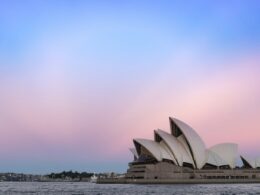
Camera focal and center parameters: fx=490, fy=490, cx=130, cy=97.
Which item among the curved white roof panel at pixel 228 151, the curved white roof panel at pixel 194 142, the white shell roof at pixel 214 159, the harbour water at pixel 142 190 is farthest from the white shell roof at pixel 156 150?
the harbour water at pixel 142 190

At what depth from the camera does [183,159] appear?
120062 mm

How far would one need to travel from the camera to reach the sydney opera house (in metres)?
119

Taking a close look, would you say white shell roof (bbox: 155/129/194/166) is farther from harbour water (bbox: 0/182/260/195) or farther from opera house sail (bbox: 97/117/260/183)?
harbour water (bbox: 0/182/260/195)

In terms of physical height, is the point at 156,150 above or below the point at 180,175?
above

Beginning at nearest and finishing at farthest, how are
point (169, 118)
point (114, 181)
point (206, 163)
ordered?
point (169, 118)
point (206, 163)
point (114, 181)

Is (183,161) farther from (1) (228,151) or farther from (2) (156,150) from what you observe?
(1) (228,151)

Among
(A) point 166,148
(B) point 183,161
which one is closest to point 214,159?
(B) point 183,161

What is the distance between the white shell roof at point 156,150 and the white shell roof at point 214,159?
11.6 m

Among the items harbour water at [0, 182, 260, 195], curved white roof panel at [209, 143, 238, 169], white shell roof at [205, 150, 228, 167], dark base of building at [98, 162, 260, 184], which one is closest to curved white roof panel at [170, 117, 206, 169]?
dark base of building at [98, 162, 260, 184]

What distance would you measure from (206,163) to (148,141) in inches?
661

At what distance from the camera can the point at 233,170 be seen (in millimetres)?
126125

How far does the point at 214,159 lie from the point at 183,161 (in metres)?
10.1

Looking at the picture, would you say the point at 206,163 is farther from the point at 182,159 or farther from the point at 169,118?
the point at 169,118

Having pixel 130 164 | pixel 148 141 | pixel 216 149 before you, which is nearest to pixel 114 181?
pixel 130 164
